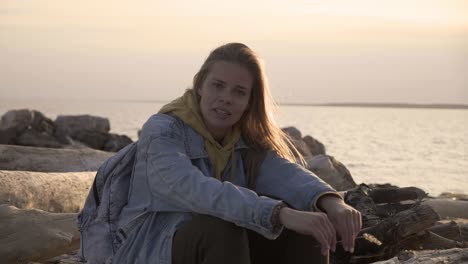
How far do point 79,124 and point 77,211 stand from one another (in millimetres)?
12346

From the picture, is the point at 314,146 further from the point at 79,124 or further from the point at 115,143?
the point at 79,124

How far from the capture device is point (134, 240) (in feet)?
10.4

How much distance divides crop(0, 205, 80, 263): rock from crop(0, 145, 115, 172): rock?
3.19 metres

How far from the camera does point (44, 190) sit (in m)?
6.47

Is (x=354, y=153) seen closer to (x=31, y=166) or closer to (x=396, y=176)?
(x=396, y=176)

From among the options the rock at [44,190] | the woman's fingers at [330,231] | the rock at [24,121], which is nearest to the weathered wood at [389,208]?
the woman's fingers at [330,231]

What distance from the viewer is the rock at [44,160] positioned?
838 centimetres

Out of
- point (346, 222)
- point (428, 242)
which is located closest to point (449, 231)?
point (428, 242)

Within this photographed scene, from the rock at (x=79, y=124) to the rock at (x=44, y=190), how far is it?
1144cm

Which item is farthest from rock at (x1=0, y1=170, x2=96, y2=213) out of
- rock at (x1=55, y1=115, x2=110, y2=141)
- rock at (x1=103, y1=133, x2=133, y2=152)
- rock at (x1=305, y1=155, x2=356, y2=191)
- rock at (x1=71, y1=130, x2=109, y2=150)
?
rock at (x1=55, y1=115, x2=110, y2=141)

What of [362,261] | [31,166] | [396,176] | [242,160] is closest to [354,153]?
[396,176]

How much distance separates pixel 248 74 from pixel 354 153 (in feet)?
72.1

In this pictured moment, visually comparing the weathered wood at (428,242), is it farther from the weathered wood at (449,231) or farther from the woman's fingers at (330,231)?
the woman's fingers at (330,231)

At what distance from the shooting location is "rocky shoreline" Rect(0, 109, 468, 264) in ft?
16.1
